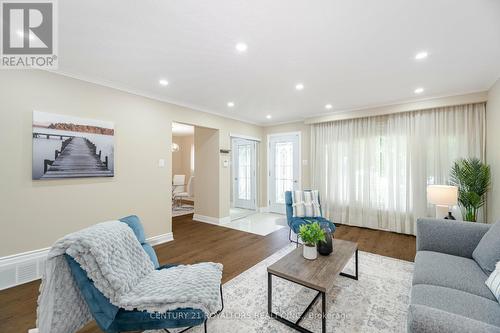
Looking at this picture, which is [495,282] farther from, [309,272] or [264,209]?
[264,209]

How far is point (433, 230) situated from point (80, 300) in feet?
10.3

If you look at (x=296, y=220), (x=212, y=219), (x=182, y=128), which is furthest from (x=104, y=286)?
(x=182, y=128)

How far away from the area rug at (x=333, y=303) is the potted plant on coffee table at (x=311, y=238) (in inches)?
17.7

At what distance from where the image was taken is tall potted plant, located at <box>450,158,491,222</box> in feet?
10.6

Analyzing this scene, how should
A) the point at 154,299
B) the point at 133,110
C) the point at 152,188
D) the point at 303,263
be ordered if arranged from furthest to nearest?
the point at 152,188 → the point at 133,110 → the point at 303,263 → the point at 154,299

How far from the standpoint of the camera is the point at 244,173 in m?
6.39

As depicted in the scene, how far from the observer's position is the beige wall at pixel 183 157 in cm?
896

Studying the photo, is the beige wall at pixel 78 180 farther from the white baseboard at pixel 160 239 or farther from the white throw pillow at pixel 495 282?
the white throw pillow at pixel 495 282

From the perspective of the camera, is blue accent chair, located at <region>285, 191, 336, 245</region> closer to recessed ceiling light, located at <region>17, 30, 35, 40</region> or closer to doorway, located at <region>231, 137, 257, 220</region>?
doorway, located at <region>231, 137, 257, 220</region>

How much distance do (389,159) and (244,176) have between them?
3.67 metres

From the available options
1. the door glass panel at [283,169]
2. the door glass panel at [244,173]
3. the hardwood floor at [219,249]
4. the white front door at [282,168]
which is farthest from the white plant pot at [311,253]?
the door glass panel at [244,173]

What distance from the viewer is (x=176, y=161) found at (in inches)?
360

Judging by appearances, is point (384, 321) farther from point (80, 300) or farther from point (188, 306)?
point (80, 300)

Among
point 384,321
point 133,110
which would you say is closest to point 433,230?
point 384,321
